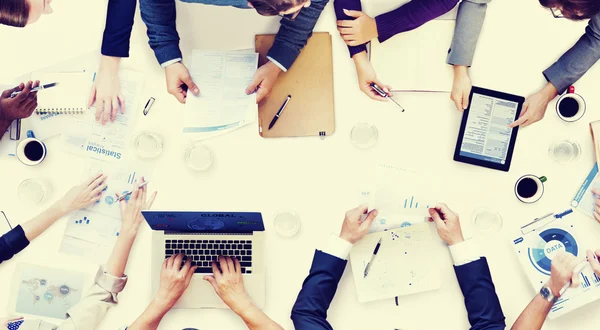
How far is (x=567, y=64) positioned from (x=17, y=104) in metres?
1.71

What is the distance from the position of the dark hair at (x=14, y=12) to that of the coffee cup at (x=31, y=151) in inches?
13.7

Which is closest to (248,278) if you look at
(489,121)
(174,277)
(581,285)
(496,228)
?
(174,277)

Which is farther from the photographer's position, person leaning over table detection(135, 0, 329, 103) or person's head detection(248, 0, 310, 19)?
person leaning over table detection(135, 0, 329, 103)

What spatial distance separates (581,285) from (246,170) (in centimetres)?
109

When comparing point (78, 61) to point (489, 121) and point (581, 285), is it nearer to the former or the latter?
point (489, 121)

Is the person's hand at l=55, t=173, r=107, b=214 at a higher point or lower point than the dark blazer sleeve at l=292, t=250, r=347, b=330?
higher

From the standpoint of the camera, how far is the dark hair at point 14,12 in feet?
5.29

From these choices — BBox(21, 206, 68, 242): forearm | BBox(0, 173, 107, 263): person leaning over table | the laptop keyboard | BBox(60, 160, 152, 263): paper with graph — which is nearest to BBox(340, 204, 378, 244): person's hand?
the laptop keyboard

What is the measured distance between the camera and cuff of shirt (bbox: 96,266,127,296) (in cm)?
165

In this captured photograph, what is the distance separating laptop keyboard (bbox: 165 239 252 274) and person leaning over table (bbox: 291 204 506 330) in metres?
0.20

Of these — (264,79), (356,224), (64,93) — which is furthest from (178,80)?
(356,224)

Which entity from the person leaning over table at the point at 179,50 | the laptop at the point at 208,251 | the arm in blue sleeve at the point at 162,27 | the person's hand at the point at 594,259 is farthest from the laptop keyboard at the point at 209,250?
the person's hand at the point at 594,259

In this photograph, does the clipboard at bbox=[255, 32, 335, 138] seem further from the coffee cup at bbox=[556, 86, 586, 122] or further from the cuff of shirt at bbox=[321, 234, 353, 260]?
the coffee cup at bbox=[556, 86, 586, 122]

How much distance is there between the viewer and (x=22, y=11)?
5.45ft
